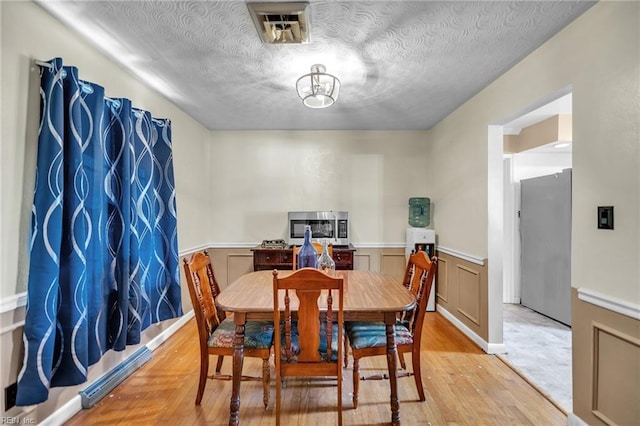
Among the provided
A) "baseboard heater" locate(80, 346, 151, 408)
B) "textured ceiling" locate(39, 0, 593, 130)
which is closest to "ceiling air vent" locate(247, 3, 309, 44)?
"textured ceiling" locate(39, 0, 593, 130)

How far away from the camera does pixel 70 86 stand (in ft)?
5.73

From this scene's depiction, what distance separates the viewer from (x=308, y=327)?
1.68 meters

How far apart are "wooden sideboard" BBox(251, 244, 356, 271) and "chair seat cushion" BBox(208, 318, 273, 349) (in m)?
1.71

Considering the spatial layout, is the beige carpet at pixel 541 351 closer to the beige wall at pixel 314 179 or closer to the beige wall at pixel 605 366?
the beige wall at pixel 605 366

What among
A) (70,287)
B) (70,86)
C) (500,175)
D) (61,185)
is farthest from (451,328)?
(70,86)

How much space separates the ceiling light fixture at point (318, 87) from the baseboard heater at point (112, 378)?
8.04 feet

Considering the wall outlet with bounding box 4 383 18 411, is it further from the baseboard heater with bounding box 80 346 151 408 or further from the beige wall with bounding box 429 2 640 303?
the beige wall with bounding box 429 2 640 303

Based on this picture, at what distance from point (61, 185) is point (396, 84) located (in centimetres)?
254

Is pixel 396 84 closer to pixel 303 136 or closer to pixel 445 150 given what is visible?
pixel 445 150

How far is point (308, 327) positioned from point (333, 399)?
0.78 m

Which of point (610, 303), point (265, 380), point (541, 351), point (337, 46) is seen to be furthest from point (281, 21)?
point (541, 351)

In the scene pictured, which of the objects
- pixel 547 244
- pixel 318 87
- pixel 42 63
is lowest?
pixel 547 244

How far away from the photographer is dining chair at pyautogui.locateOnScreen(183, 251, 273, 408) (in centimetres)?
191

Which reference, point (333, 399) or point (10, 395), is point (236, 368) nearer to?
point (333, 399)
